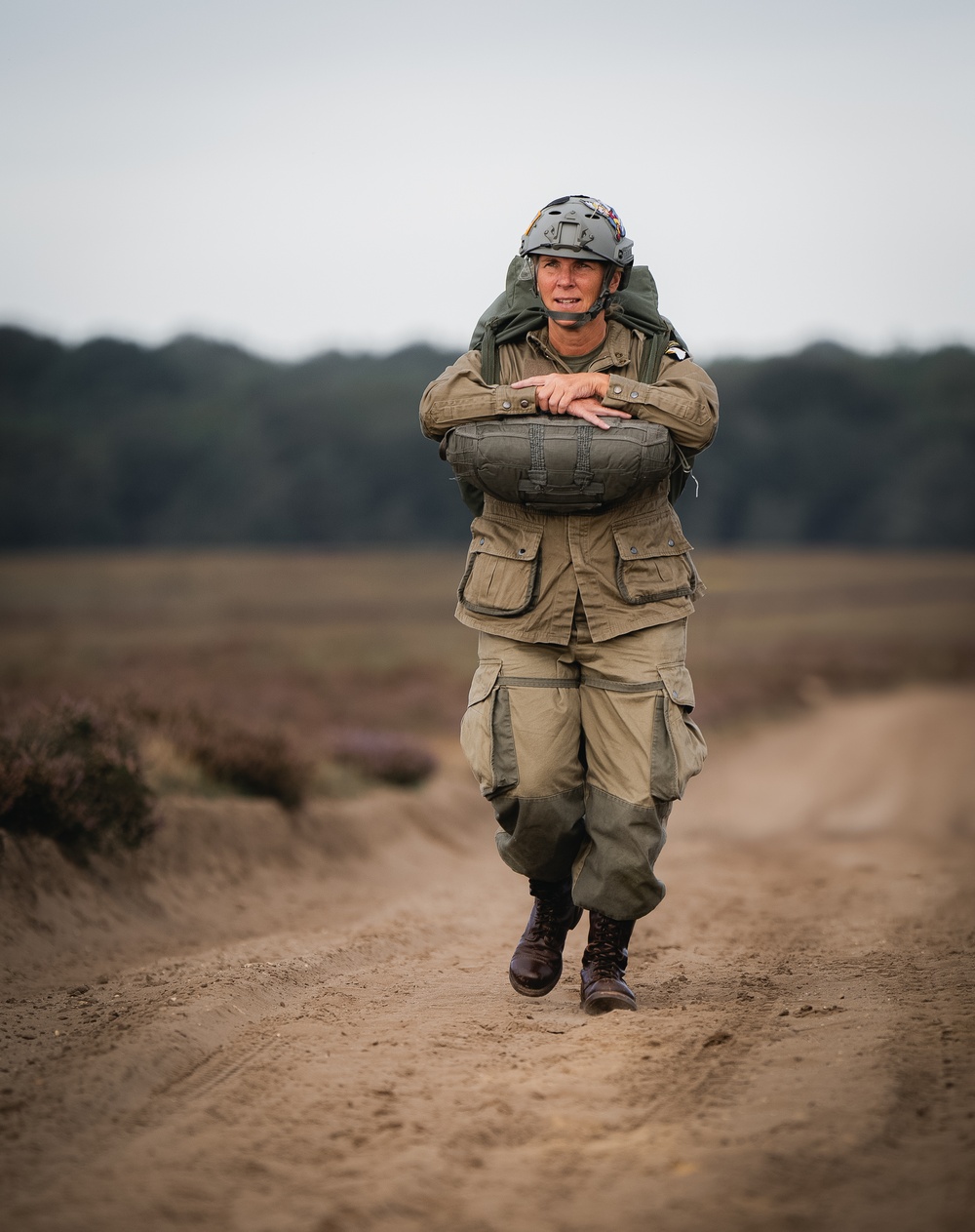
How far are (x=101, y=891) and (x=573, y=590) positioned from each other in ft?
→ 12.1

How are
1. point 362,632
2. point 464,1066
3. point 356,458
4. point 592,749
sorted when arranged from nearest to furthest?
point 464,1066
point 592,749
point 362,632
point 356,458

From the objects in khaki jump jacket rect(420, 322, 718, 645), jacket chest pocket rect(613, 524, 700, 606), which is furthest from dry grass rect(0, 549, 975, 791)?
jacket chest pocket rect(613, 524, 700, 606)

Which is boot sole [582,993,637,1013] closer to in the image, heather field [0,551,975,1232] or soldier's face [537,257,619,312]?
heather field [0,551,975,1232]

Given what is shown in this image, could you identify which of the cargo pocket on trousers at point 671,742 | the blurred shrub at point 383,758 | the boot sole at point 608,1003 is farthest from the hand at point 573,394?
the blurred shrub at point 383,758

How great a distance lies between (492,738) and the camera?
179 inches

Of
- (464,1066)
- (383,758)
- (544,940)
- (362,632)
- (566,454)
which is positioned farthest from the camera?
(362,632)

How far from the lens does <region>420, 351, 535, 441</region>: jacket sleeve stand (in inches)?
176

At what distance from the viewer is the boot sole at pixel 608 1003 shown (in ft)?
14.4

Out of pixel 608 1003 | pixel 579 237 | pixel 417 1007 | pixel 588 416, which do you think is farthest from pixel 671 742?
pixel 579 237

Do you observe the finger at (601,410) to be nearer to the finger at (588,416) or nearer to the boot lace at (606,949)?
the finger at (588,416)

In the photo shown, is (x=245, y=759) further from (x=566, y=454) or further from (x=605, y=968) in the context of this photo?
(x=566, y=454)

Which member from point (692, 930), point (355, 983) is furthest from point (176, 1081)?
point (692, 930)

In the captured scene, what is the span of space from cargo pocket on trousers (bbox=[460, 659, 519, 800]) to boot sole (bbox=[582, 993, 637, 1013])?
2.55 ft

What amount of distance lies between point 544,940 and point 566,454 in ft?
5.95
